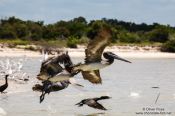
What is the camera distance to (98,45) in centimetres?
399

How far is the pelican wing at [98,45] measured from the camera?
3984mm

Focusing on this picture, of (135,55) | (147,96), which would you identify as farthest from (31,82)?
(135,55)

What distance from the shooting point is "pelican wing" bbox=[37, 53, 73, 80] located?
443 cm

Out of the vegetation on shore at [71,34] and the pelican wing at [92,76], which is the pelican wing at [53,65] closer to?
the pelican wing at [92,76]

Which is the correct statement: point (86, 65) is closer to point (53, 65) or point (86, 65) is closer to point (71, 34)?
point (53, 65)

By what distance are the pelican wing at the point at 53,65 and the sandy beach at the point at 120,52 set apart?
4155 cm

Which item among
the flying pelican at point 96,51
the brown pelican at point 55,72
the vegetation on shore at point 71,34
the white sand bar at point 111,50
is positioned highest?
the flying pelican at point 96,51

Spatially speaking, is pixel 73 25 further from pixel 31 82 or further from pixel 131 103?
pixel 131 103

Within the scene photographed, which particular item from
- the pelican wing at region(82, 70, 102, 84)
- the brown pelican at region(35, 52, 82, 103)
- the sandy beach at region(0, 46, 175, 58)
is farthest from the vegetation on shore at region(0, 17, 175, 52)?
the pelican wing at region(82, 70, 102, 84)

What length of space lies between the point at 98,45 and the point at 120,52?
49066 mm

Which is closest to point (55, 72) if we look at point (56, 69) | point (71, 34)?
point (56, 69)

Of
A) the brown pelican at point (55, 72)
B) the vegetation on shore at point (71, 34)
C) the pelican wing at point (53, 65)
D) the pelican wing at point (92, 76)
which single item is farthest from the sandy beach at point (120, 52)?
the pelican wing at point (92, 76)

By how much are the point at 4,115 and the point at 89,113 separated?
1.96m

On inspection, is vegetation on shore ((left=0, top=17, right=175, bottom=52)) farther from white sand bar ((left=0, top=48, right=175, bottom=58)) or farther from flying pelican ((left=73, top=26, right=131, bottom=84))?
flying pelican ((left=73, top=26, right=131, bottom=84))
